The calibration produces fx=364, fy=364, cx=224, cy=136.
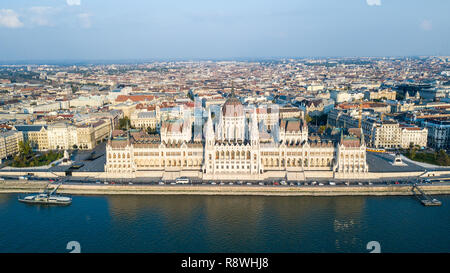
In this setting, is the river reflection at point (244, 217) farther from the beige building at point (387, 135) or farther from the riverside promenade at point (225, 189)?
the beige building at point (387, 135)

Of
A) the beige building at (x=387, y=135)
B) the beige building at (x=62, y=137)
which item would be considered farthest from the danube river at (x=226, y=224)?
the beige building at (x=387, y=135)

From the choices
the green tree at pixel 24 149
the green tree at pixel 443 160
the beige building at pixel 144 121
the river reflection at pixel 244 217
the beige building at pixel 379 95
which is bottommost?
the river reflection at pixel 244 217

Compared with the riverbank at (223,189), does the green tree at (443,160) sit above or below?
above

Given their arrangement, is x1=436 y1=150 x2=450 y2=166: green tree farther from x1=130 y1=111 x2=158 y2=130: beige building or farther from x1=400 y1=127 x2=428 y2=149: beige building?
x1=130 y1=111 x2=158 y2=130: beige building

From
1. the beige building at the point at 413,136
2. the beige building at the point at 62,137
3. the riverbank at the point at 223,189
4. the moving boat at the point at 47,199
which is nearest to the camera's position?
the moving boat at the point at 47,199

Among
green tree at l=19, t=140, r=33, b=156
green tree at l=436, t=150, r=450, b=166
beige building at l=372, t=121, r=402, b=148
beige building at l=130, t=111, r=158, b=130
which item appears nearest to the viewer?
green tree at l=436, t=150, r=450, b=166

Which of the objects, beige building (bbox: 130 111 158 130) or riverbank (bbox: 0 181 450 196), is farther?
beige building (bbox: 130 111 158 130)

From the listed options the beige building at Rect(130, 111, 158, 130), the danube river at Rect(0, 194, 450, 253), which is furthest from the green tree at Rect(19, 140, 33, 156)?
the beige building at Rect(130, 111, 158, 130)

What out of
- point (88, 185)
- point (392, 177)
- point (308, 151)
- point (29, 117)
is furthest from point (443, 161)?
point (29, 117)
